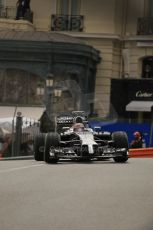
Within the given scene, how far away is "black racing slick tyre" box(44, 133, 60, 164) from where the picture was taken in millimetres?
19297

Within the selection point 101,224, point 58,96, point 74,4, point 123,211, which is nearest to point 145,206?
point 123,211

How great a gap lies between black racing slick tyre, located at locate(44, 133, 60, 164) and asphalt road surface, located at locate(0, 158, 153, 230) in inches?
117

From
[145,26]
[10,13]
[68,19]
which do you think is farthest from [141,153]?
[10,13]

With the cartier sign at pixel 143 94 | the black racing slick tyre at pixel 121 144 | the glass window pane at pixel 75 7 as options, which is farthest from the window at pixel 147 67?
the black racing slick tyre at pixel 121 144

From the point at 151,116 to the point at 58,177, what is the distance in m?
23.4

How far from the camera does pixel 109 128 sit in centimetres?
3117

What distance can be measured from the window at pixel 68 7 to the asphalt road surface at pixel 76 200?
2413 centimetres

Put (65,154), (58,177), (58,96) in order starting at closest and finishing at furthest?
(58,177) → (65,154) → (58,96)

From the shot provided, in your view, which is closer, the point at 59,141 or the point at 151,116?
the point at 59,141

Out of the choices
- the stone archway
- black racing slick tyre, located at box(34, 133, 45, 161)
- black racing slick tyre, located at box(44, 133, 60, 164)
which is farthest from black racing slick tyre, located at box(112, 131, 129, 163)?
the stone archway

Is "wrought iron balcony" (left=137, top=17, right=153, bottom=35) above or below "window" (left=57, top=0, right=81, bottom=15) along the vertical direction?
below

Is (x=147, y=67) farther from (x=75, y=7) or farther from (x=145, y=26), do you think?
(x=75, y=7)

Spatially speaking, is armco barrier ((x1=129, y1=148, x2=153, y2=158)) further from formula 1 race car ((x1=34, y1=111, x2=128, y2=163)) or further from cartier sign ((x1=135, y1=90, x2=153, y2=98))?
cartier sign ((x1=135, y1=90, x2=153, y2=98))

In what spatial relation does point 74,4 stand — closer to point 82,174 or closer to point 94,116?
point 94,116
